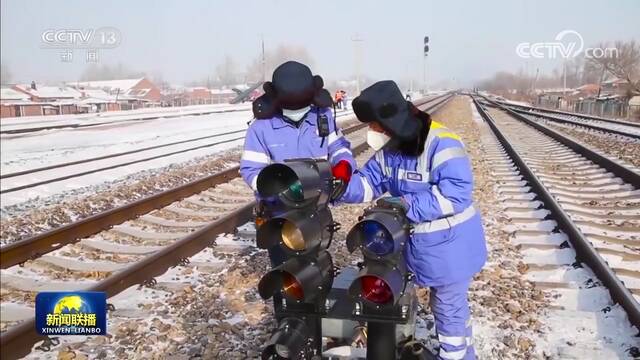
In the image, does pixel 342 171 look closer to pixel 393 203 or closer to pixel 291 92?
pixel 393 203

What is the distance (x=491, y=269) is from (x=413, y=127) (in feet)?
10.1

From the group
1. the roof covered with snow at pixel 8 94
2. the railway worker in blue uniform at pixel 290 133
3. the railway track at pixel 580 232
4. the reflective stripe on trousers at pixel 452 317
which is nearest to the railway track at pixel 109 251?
the roof covered with snow at pixel 8 94

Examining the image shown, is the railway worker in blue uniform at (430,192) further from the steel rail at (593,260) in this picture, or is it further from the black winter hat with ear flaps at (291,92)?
the steel rail at (593,260)

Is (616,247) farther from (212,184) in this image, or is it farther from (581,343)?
(212,184)

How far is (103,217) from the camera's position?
6.25 m

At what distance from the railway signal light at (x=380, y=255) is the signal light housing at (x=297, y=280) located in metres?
0.18


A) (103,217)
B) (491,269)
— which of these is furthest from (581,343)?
(103,217)

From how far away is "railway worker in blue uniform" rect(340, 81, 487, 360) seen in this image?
244 cm

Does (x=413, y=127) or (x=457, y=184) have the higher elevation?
(x=413, y=127)

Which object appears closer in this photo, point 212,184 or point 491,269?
point 491,269

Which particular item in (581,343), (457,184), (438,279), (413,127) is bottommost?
(581,343)

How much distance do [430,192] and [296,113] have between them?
38.6 inches

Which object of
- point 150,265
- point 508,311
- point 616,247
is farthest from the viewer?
point 616,247

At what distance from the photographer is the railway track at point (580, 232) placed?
13.7ft
